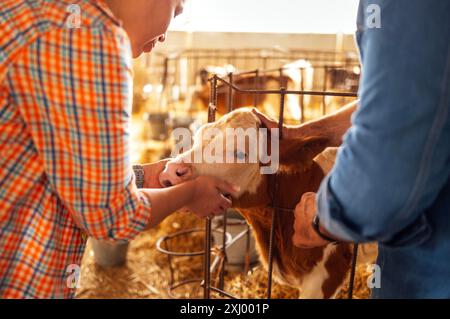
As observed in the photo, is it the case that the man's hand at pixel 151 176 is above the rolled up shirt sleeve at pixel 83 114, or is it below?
below

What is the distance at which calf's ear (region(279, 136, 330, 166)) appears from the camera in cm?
194

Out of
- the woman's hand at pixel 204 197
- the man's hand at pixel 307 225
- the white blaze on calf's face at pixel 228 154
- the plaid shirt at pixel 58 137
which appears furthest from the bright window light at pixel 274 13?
the plaid shirt at pixel 58 137

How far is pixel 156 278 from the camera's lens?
3775 millimetres

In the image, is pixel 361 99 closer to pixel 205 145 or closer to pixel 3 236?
pixel 3 236

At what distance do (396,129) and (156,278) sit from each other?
331 cm

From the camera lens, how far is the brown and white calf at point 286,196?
2014mm

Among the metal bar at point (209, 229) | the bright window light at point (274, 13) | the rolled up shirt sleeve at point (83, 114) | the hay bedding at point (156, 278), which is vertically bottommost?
the hay bedding at point (156, 278)

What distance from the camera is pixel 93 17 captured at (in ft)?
3.05

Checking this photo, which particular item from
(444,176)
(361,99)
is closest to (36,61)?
(361,99)

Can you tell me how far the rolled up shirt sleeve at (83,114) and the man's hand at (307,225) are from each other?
1.76ft
